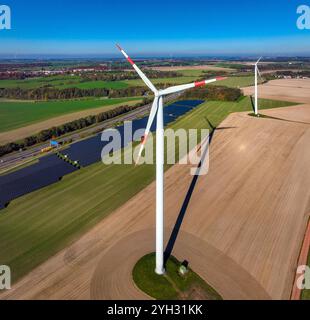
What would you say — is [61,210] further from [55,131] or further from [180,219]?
[55,131]

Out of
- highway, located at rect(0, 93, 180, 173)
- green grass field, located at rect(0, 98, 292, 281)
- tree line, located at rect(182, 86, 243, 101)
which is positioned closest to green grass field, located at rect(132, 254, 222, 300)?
green grass field, located at rect(0, 98, 292, 281)

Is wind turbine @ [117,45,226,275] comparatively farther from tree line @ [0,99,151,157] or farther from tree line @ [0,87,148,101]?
tree line @ [0,87,148,101]

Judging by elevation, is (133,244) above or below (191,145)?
below

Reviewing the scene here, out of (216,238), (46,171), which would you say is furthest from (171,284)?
(46,171)

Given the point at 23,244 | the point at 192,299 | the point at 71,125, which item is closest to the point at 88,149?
the point at 71,125
